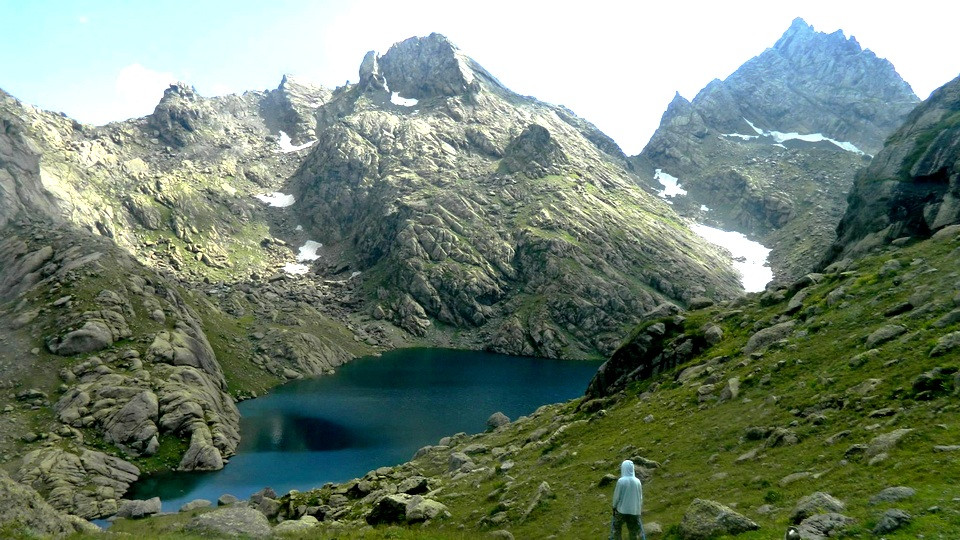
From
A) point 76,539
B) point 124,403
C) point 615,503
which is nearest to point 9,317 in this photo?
point 124,403

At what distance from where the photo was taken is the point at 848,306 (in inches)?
1219

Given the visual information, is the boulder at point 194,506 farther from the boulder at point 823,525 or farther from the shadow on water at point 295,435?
the boulder at point 823,525

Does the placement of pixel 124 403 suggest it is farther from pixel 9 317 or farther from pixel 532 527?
pixel 532 527

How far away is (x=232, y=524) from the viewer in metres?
28.2

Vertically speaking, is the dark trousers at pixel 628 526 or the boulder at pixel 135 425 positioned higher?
the boulder at pixel 135 425

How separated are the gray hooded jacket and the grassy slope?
202 centimetres

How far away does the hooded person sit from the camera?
16.4 metres

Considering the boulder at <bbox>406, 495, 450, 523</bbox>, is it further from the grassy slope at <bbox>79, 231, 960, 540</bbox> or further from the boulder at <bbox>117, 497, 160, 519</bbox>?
the boulder at <bbox>117, 497, 160, 519</bbox>

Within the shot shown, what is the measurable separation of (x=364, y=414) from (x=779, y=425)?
3073 inches

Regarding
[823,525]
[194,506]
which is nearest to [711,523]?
[823,525]

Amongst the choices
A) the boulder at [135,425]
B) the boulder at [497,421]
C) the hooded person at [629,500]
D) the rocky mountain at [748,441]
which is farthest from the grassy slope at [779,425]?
the boulder at [135,425]

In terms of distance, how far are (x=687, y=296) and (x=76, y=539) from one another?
173056 mm

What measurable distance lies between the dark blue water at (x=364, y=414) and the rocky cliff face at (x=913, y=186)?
56094 millimetres

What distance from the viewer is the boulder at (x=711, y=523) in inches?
609
